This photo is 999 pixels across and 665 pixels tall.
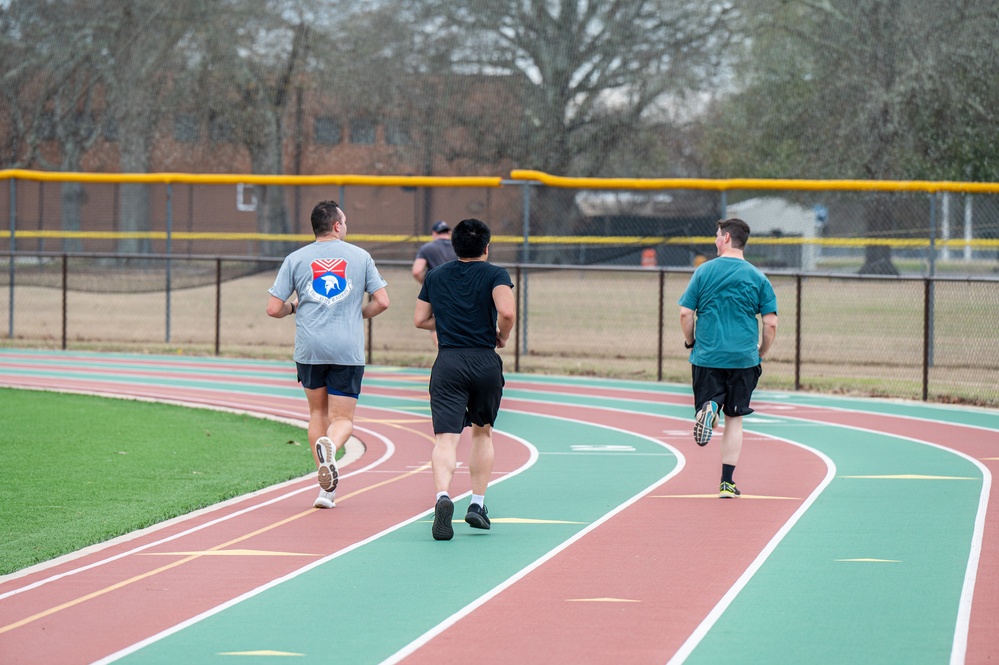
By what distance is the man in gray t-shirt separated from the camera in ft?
29.0

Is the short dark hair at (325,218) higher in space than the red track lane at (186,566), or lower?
Answer: higher

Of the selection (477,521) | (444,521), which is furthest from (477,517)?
(444,521)

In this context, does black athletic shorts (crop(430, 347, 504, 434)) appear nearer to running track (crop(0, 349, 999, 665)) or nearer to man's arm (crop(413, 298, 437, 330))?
man's arm (crop(413, 298, 437, 330))

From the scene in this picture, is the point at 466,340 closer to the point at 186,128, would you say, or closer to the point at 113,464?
the point at 113,464

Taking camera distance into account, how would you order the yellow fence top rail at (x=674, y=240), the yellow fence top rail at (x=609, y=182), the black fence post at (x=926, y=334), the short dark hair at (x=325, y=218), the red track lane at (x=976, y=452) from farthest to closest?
the yellow fence top rail at (x=674, y=240) → the yellow fence top rail at (x=609, y=182) → the black fence post at (x=926, y=334) → the short dark hair at (x=325, y=218) → the red track lane at (x=976, y=452)

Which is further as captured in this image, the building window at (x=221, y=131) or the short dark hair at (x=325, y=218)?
the building window at (x=221, y=131)

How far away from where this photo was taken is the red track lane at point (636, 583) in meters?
5.50

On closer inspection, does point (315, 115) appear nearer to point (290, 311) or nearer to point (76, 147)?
point (76, 147)

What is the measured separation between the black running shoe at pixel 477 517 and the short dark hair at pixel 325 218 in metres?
2.08

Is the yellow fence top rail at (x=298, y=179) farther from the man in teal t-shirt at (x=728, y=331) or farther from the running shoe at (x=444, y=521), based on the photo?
the running shoe at (x=444, y=521)

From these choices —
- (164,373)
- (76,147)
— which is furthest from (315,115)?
(164,373)

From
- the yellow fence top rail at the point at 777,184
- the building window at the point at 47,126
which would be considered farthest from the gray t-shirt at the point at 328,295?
the building window at the point at 47,126

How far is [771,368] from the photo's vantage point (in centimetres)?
1995

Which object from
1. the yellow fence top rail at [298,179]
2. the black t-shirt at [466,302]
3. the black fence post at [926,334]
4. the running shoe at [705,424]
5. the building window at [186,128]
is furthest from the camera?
the building window at [186,128]
